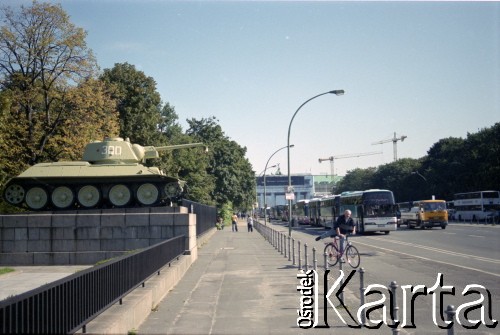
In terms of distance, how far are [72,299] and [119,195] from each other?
1699 centimetres

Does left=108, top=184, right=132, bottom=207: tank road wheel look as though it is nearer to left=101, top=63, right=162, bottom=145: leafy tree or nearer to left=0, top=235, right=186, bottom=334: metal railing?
left=0, top=235, right=186, bottom=334: metal railing

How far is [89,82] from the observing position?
3500 centimetres

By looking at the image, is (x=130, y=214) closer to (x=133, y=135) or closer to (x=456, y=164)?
(x=133, y=135)

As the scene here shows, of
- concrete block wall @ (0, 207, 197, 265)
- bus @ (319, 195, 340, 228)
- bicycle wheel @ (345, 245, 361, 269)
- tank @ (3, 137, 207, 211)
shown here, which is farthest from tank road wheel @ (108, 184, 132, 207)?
bus @ (319, 195, 340, 228)

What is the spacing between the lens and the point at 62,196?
22.7m

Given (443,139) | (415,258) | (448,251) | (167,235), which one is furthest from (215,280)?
(443,139)

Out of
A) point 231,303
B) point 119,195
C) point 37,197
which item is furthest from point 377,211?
point 231,303

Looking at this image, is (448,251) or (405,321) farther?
(448,251)

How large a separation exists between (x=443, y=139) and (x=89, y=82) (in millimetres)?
67664


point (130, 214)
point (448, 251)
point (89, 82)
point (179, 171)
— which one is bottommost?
point (448, 251)

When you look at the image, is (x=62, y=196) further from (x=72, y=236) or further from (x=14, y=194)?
(x=72, y=236)

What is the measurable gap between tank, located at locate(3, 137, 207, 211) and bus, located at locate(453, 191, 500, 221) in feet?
163

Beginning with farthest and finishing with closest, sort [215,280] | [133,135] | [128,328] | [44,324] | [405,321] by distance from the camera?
[133,135]
[215,280]
[405,321]
[128,328]
[44,324]

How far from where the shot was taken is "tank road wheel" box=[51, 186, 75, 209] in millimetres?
22719
